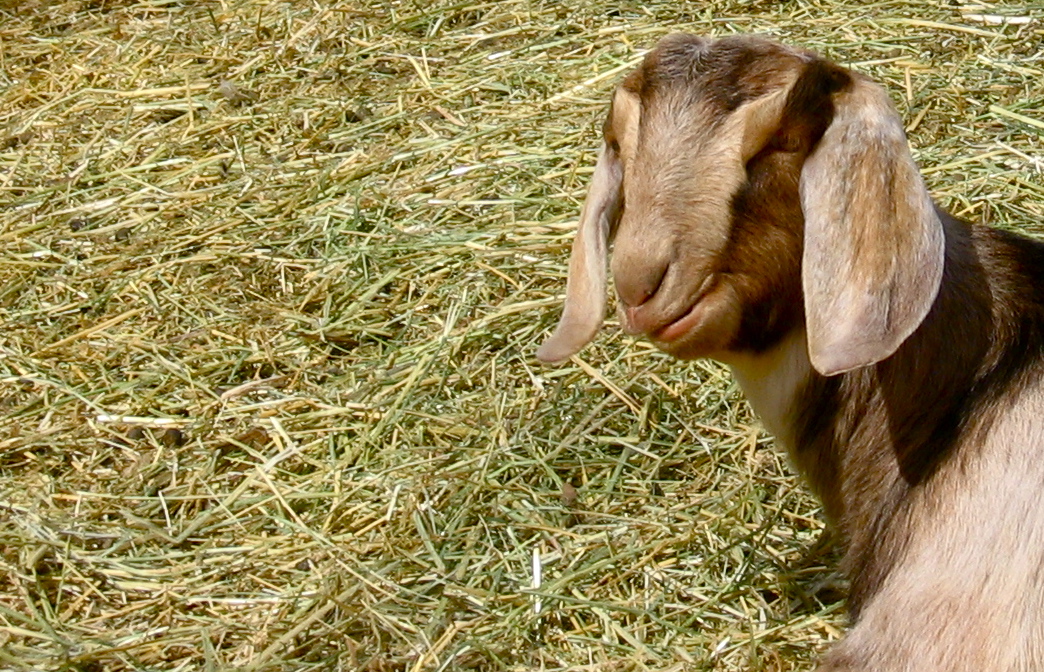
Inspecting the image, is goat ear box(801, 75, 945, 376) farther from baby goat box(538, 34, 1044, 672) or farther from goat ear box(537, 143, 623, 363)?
goat ear box(537, 143, 623, 363)

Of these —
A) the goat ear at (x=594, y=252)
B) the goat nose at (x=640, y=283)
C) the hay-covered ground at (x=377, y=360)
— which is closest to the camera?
the goat nose at (x=640, y=283)

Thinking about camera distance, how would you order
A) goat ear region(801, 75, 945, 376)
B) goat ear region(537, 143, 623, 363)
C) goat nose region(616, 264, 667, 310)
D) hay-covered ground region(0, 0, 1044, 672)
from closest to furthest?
1. goat ear region(801, 75, 945, 376)
2. goat nose region(616, 264, 667, 310)
3. goat ear region(537, 143, 623, 363)
4. hay-covered ground region(0, 0, 1044, 672)

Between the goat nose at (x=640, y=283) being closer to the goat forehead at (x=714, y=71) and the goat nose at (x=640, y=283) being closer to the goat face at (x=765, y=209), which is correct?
the goat face at (x=765, y=209)

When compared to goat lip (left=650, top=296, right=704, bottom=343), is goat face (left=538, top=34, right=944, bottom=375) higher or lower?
higher


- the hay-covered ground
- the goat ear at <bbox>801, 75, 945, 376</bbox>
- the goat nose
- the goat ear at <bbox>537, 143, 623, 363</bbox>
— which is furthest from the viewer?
the hay-covered ground

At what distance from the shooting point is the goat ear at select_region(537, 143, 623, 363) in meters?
3.10

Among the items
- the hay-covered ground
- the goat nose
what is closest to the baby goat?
the goat nose

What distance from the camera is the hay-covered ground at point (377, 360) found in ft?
11.9

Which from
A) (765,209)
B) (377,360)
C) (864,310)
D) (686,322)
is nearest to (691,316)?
(686,322)

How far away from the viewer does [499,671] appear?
3.45 meters

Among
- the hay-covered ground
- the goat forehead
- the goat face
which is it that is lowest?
the hay-covered ground

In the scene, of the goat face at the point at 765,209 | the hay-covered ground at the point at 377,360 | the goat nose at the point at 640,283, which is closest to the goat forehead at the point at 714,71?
the goat face at the point at 765,209

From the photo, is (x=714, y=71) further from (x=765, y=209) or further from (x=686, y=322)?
(x=686, y=322)

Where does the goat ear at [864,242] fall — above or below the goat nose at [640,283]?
above
